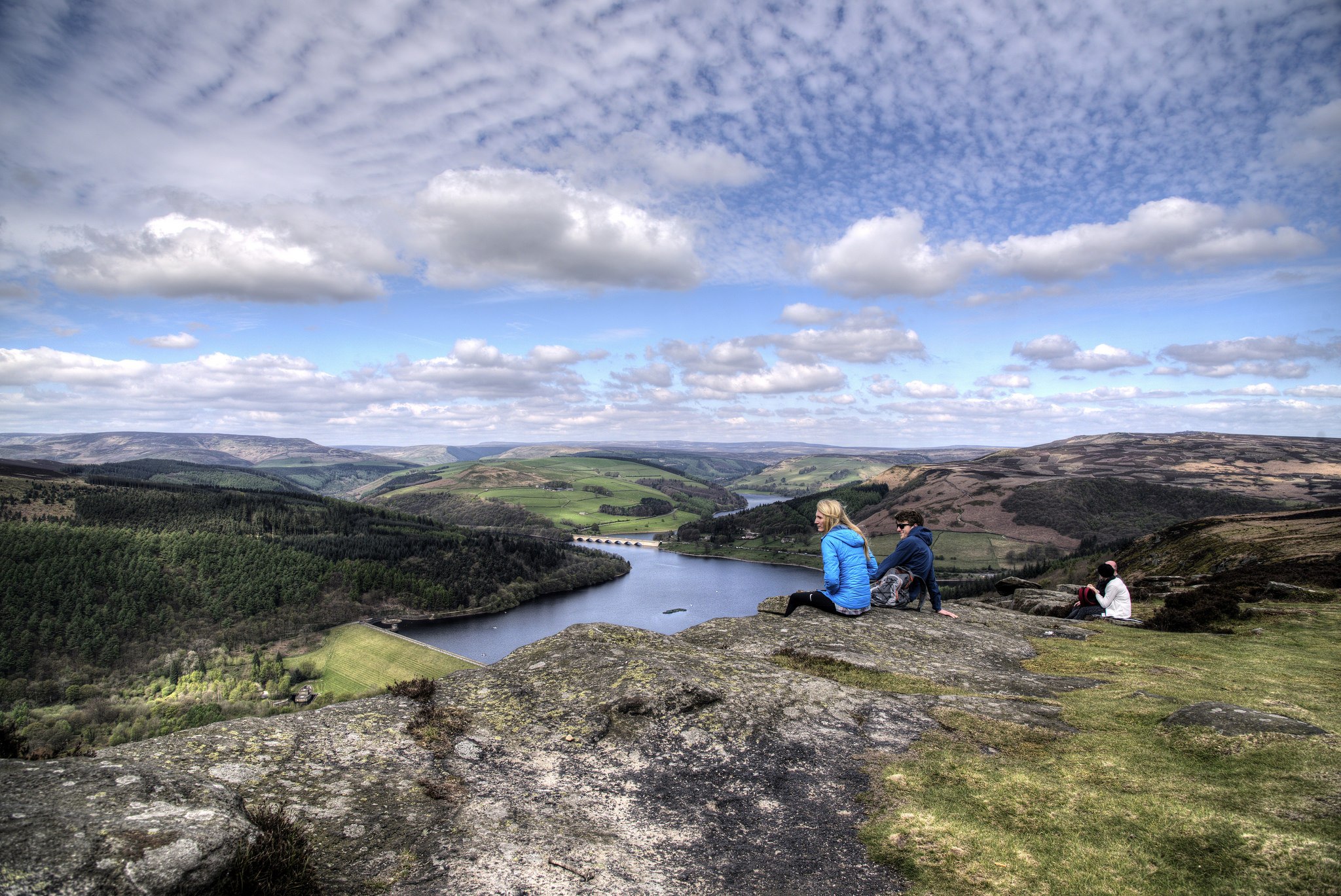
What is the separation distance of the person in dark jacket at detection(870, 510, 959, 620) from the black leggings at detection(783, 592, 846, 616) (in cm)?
210

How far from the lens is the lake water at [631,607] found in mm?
130875

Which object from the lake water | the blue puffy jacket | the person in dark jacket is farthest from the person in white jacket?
the lake water

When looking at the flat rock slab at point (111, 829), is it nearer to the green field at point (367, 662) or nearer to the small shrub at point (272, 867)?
the small shrub at point (272, 867)

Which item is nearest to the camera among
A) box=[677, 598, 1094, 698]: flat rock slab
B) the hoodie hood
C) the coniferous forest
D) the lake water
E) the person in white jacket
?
box=[677, 598, 1094, 698]: flat rock slab

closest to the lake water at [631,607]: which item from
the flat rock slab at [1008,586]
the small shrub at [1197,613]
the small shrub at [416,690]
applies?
the flat rock slab at [1008,586]

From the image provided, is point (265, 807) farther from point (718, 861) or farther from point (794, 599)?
point (794, 599)

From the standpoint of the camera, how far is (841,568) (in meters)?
14.7

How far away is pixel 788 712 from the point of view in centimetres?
874

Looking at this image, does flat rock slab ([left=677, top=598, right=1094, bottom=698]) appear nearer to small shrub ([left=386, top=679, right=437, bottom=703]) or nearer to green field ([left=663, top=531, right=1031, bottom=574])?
small shrub ([left=386, top=679, right=437, bottom=703])

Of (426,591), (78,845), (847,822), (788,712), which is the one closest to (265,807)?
(78,845)

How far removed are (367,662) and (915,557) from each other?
131427 millimetres

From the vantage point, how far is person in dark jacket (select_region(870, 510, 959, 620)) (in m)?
16.3

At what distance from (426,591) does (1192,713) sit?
604 ft

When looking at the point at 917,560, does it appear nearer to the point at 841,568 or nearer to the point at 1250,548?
the point at 841,568
